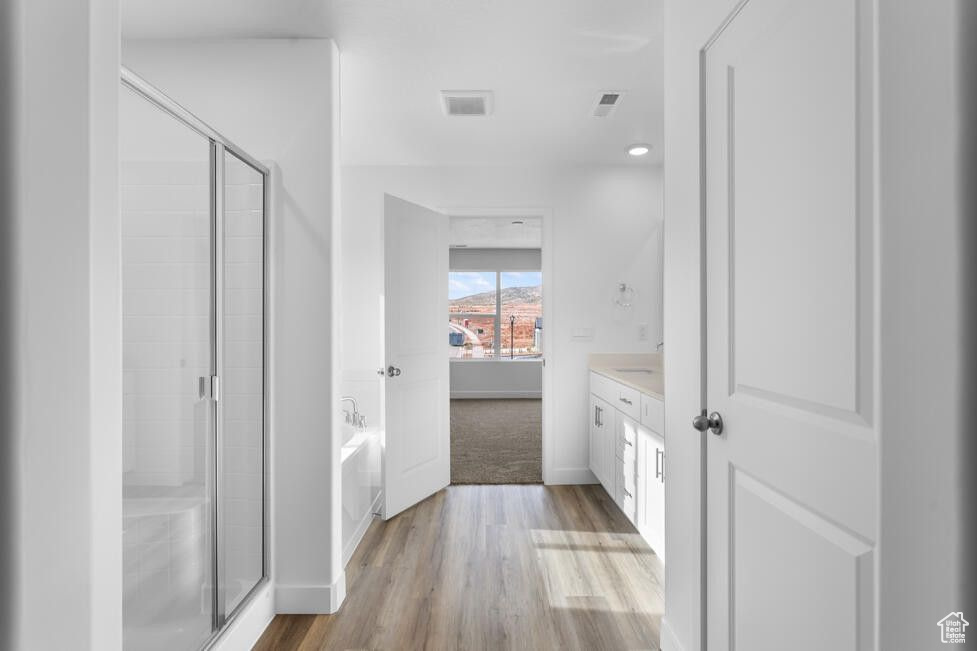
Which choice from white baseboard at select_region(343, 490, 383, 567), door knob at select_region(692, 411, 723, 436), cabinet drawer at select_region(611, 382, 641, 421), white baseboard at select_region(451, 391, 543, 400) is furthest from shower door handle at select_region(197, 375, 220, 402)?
white baseboard at select_region(451, 391, 543, 400)

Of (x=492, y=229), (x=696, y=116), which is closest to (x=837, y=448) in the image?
(x=696, y=116)

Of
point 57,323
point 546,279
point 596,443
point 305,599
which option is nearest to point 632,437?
point 596,443

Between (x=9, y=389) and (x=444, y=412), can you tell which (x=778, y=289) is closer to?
(x=9, y=389)

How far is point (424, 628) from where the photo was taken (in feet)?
6.64

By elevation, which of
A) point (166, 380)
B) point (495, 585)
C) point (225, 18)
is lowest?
point (495, 585)

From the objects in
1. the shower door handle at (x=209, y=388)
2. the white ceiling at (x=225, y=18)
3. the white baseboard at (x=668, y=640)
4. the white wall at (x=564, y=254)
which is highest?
the white ceiling at (x=225, y=18)

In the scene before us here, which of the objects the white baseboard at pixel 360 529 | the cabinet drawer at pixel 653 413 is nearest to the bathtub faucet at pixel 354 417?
the white baseboard at pixel 360 529

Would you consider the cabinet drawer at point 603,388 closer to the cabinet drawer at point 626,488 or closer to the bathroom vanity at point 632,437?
the bathroom vanity at point 632,437

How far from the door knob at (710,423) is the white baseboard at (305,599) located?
62.9 inches

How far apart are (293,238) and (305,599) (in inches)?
57.7

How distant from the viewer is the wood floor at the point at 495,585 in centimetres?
197

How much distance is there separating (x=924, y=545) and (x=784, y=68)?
913mm

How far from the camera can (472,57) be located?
2.32m

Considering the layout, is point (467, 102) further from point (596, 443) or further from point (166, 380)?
point (596, 443)
